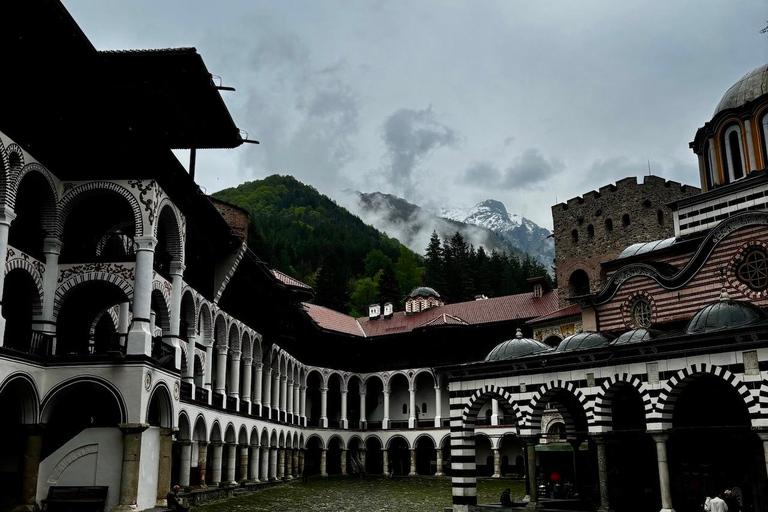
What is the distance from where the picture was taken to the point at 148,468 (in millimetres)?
20266

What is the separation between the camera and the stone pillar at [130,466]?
18859mm

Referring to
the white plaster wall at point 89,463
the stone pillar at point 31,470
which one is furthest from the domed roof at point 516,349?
the stone pillar at point 31,470

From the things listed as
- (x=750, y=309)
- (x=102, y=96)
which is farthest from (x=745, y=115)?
(x=102, y=96)

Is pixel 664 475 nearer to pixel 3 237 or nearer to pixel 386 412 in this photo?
pixel 3 237

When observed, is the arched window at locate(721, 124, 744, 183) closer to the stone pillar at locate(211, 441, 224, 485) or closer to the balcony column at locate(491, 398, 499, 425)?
the stone pillar at locate(211, 441, 224, 485)

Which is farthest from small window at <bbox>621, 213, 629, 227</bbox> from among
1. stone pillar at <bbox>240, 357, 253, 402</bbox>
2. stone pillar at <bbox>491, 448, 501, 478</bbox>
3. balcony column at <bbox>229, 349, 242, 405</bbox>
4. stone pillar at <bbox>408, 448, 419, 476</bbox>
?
balcony column at <bbox>229, 349, 242, 405</bbox>

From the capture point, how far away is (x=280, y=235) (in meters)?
108

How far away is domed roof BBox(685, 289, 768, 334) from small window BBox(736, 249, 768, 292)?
4.47 metres

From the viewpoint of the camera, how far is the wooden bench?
61.7 ft

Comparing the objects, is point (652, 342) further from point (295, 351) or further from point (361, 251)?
point (361, 251)

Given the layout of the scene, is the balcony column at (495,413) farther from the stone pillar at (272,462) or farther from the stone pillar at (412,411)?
the stone pillar at (272,462)

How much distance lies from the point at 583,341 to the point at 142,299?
1282 cm

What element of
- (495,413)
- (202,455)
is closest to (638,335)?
(202,455)

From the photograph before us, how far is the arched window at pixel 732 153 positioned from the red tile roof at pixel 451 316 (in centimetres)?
2339
